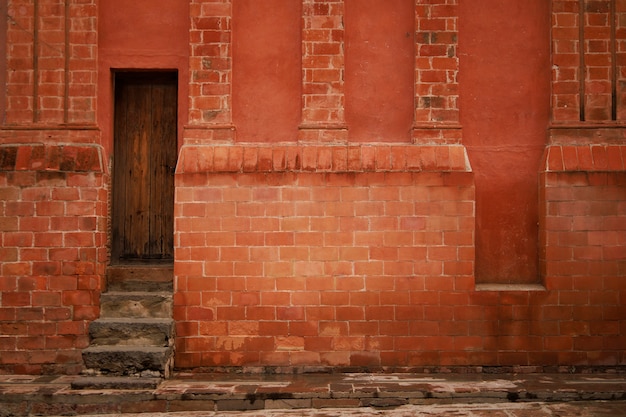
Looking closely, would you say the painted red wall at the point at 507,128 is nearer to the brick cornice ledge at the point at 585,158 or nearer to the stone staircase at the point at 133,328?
the brick cornice ledge at the point at 585,158

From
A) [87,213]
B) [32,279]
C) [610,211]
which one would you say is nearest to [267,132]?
[87,213]

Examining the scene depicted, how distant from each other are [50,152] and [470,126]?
198 inches

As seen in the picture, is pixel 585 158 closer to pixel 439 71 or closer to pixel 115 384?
pixel 439 71

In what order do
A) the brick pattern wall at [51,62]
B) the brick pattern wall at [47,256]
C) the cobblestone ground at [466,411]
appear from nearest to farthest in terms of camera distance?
the cobblestone ground at [466,411]
the brick pattern wall at [47,256]
the brick pattern wall at [51,62]

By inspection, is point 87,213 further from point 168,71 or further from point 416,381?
point 416,381

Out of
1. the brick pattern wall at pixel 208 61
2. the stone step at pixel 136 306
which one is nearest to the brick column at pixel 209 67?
the brick pattern wall at pixel 208 61

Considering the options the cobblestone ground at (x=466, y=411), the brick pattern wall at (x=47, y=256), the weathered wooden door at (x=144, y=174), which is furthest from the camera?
the weathered wooden door at (x=144, y=174)

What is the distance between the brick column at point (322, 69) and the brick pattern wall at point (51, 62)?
2546 mm

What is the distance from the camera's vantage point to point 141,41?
6566mm

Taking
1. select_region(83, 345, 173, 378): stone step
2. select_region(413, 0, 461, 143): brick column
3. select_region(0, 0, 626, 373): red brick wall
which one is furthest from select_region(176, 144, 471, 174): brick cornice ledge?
select_region(83, 345, 173, 378): stone step

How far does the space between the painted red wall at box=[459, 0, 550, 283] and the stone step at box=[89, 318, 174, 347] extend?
3.79m

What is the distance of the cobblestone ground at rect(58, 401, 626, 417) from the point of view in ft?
16.7

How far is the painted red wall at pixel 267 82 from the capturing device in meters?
6.54

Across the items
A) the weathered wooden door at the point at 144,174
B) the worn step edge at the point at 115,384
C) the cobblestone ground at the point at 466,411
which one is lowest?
the cobblestone ground at the point at 466,411
